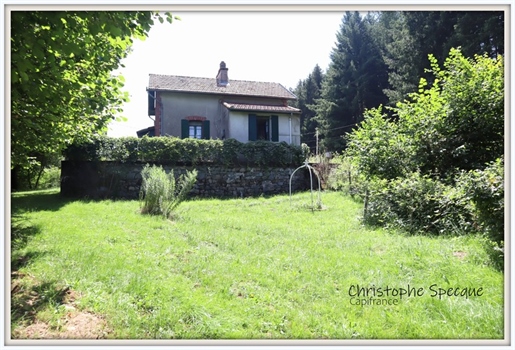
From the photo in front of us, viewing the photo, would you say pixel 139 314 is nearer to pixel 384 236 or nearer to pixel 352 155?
pixel 384 236

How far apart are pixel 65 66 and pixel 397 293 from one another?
370 centimetres

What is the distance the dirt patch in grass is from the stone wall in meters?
7.78

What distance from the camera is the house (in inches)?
514

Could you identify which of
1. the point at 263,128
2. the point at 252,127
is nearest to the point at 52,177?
the point at 252,127

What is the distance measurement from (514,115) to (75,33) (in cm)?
348

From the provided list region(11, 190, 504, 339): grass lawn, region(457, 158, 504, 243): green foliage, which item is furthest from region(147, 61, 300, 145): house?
region(457, 158, 504, 243): green foliage

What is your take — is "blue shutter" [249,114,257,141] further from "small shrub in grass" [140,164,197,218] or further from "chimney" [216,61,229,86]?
"small shrub in grass" [140,164,197,218]

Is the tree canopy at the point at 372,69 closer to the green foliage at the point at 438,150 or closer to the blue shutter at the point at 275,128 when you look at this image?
the blue shutter at the point at 275,128

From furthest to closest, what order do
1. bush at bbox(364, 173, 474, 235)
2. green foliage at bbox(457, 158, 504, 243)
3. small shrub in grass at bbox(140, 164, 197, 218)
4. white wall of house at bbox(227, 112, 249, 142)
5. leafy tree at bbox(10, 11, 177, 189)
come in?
1. white wall of house at bbox(227, 112, 249, 142)
2. small shrub in grass at bbox(140, 164, 197, 218)
3. bush at bbox(364, 173, 474, 235)
4. green foliage at bbox(457, 158, 504, 243)
5. leafy tree at bbox(10, 11, 177, 189)

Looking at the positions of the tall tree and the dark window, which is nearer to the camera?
the dark window

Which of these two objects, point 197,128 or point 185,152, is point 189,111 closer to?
point 197,128

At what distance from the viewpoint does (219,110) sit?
1399 cm

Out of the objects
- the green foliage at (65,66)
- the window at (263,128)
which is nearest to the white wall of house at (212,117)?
the window at (263,128)

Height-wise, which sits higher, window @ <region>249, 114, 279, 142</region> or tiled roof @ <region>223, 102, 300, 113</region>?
tiled roof @ <region>223, 102, 300, 113</region>
